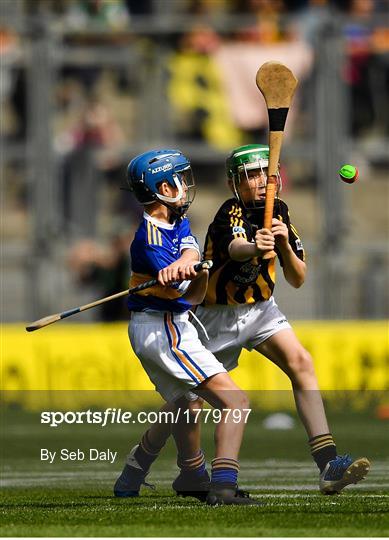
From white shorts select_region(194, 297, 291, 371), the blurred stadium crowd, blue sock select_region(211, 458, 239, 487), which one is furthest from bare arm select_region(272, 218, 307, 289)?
the blurred stadium crowd

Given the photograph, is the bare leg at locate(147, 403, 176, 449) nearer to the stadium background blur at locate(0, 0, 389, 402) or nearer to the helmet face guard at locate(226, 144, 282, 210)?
the helmet face guard at locate(226, 144, 282, 210)

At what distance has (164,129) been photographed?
62.0 ft

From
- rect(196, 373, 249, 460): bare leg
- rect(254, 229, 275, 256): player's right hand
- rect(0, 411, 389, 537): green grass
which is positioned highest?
rect(254, 229, 275, 256): player's right hand

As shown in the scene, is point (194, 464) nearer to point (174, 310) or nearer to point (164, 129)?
point (174, 310)

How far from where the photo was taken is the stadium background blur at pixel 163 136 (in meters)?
17.6

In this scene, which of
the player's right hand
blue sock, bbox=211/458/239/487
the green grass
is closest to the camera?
the green grass

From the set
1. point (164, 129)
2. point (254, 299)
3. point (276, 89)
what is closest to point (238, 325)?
point (254, 299)

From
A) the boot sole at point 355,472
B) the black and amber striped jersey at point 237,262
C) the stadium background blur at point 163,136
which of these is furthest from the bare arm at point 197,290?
the stadium background blur at point 163,136

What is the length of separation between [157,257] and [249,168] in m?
0.78

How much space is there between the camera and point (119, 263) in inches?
684

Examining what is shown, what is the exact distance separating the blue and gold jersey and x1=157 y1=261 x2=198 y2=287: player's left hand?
0.38 ft

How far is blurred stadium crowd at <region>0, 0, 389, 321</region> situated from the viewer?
17.7 meters

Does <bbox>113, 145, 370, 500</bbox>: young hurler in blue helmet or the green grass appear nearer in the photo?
the green grass

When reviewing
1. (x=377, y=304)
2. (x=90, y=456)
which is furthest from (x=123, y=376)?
(x=90, y=456)
